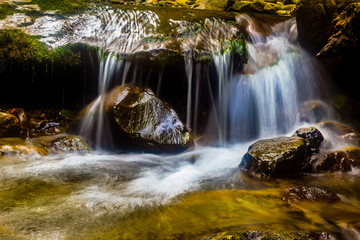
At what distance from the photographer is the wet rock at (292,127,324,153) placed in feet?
18.7

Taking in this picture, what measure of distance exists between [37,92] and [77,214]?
18.0 feet

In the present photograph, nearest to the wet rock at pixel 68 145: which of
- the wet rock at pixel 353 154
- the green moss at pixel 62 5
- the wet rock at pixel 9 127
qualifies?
the wet rock at pixel 9 127

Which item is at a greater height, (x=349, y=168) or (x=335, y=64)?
(x=335, y=64)

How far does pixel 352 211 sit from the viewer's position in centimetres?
345

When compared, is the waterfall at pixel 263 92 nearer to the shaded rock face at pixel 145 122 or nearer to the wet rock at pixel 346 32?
the wet rock at pixel 346 32

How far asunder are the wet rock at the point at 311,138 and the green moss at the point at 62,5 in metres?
7.10

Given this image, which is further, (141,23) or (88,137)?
(141,23)

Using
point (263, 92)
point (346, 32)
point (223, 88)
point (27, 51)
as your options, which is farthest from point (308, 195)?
point (27, 51)

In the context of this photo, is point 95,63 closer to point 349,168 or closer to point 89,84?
point 89,84

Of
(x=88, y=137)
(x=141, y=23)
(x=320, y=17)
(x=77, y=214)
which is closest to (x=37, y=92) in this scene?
(x=88, y=137)

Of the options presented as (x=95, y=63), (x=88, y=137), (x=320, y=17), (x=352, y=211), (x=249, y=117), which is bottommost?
(x=352, y=211)

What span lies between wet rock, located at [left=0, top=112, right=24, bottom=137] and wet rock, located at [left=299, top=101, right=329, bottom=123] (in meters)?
7.19

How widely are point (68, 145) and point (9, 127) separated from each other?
1.33m

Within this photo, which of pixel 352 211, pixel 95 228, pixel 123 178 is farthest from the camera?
pixel 123 178
